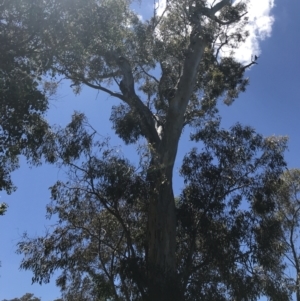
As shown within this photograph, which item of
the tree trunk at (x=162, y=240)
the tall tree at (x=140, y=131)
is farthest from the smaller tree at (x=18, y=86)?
the tree trunk at (x=162, y=240)

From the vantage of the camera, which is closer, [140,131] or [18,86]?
[18,86]

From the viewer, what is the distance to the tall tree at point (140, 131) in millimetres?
8969

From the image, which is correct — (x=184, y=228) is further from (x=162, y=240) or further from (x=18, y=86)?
(x=18, y=86)

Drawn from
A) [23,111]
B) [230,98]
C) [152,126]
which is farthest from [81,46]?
[230,98]

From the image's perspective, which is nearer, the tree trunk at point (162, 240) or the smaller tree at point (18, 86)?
the smaller tree at point (18, 86)

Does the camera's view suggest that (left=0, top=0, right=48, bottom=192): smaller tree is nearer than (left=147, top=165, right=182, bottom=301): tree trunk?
Yes

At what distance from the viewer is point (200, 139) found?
12.0m

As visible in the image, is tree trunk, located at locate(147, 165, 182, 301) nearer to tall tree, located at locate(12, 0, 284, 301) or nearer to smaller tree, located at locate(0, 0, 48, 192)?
tall tree, located at locate(12, 0, 284, 301)

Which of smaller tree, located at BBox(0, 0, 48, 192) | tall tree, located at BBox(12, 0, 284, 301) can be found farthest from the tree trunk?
smaller tree, located at BBox(0, 0, 48, 192)

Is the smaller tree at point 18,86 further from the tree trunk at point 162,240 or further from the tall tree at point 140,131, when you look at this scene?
the tree trunk at point 162,240

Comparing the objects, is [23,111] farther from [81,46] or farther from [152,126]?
[152,126]

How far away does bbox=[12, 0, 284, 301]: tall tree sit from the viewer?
Result: 29.4ft

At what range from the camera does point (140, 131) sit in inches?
502

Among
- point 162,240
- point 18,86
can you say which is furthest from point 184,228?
point 18,86
